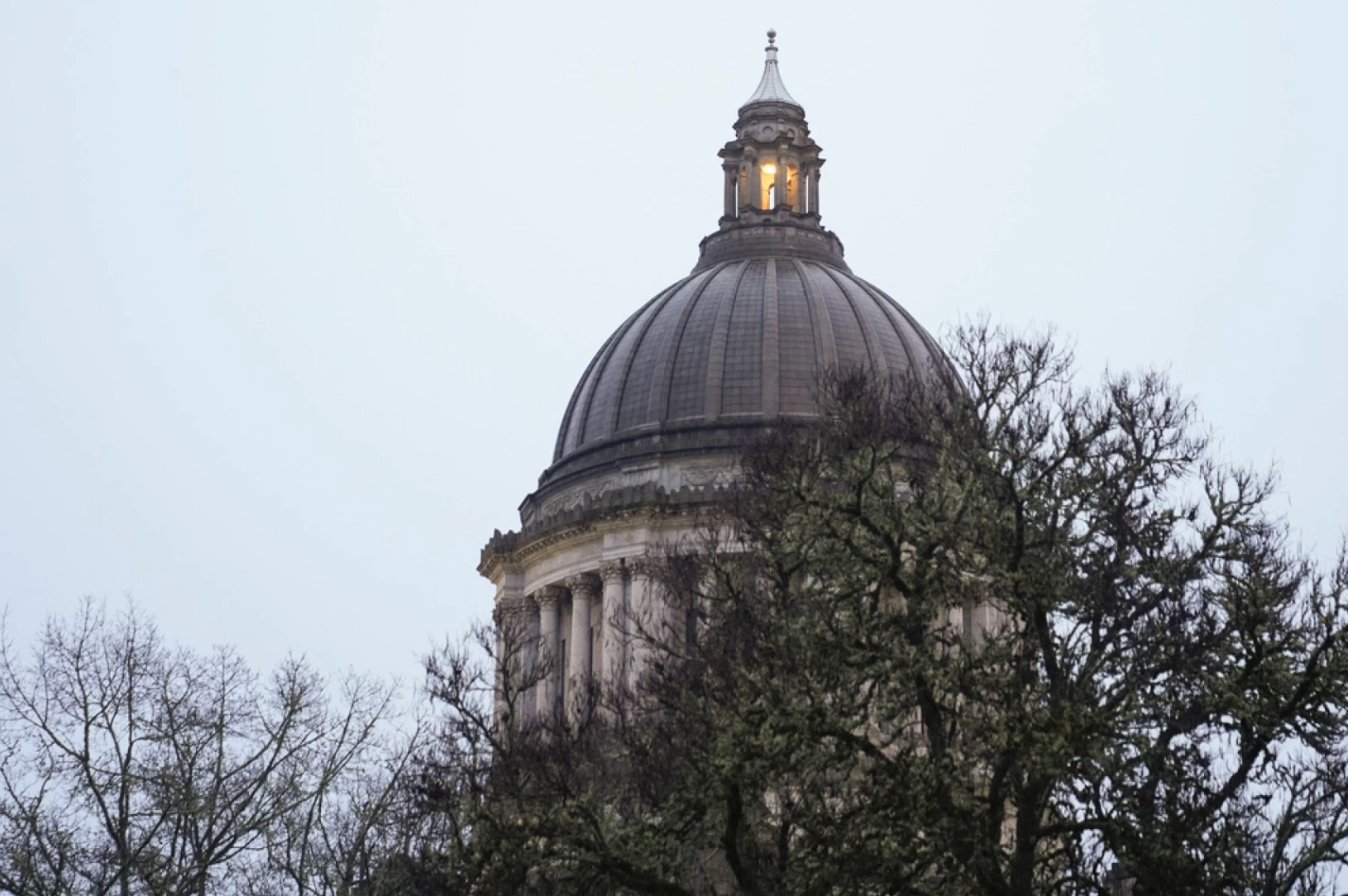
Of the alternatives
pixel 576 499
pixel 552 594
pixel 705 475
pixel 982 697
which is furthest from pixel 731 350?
pixel 982 697

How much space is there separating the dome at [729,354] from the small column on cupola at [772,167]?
2350 millimetres

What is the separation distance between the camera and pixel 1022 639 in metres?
29.6

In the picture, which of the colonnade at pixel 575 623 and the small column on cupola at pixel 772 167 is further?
the small column on cupola at pixel 772 167

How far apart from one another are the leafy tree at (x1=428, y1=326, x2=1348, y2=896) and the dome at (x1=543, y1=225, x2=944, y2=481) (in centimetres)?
3671

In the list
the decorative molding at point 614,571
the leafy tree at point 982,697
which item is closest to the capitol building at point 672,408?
the decorative molding at point 614,571

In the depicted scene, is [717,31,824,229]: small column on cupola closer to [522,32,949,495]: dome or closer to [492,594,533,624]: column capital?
[522,32,949,495]: dome

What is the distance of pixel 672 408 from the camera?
7112 cm

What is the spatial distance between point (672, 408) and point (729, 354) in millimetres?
2449

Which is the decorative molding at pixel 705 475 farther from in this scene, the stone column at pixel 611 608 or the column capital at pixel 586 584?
the column capital at pixel 586 584

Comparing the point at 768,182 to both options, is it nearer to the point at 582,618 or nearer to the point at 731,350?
the point at 731,350

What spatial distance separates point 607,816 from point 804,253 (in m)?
47.4

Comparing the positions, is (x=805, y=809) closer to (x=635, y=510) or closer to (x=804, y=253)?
(x=635, y=510)

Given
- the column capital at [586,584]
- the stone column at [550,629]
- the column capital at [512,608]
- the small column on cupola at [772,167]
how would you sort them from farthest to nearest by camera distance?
the small column on cupola at [772,167] < the column capital at [512,608] < the column capital at [586,584] < the stone column at [550,629]

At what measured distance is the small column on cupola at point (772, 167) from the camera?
254 feet
